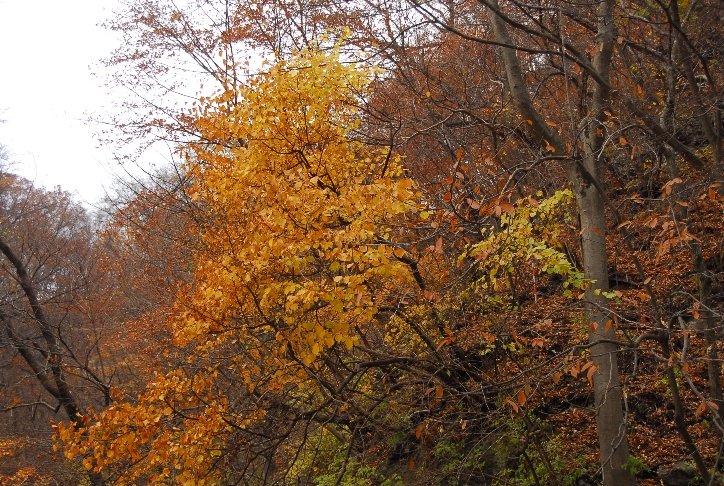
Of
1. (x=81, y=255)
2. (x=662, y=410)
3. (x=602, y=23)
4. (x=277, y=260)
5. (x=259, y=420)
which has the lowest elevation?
(x=662, y=410)

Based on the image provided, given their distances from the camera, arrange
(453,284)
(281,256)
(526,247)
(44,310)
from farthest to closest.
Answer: (44,310)
(281,256)
(526,247)
(453,284)

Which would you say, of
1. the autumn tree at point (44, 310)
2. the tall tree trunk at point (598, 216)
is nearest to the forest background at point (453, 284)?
the tall tree trunk at point (598, 216)

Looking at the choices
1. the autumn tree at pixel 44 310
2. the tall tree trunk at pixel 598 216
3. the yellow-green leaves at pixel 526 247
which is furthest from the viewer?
the autumn tree at pixel 44 310

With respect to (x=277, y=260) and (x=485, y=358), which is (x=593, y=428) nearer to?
(x=485, y=358)

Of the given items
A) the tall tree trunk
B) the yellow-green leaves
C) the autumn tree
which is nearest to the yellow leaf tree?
the yellow-green leaves

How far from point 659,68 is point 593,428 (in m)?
5.36

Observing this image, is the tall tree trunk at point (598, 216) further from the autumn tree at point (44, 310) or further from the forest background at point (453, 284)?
the autumn tree at point (44, 310)

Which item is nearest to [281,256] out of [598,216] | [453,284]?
[453,284]

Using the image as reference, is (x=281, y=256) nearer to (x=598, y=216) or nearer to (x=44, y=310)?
(x=598, y=216)

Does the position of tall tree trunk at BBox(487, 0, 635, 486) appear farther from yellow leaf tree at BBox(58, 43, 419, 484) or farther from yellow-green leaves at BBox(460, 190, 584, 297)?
yellow leaf tree at BBox(58, 43, 419, 484)

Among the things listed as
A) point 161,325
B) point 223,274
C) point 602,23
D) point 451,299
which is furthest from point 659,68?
point 161,325

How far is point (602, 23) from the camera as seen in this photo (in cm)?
512

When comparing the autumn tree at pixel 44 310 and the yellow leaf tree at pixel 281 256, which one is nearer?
the yellow leaf tree at pixel 281 256

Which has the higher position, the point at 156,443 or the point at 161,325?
the point at 161,325
